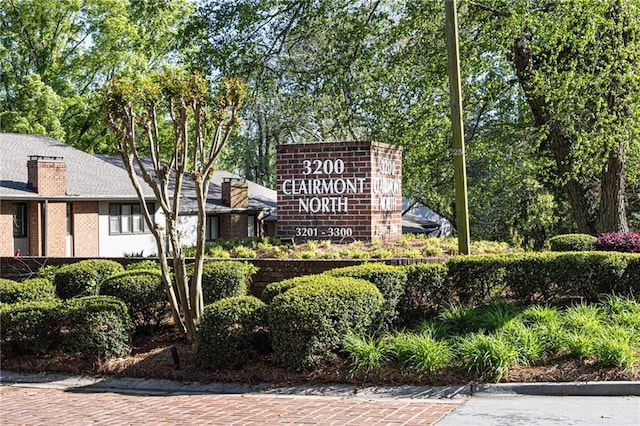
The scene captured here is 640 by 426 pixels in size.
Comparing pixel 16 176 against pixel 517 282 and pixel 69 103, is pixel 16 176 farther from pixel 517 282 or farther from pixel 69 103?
pixel 517 282

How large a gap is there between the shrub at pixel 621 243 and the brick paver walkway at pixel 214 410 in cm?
721

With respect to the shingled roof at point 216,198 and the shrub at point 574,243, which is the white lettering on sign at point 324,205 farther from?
the shingled roof at point 216,198

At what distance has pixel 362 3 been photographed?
2234 centimetres

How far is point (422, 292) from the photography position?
1102 centimetres

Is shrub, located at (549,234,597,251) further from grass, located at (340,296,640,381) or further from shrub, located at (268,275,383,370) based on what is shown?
shrub, located at (268,275,383,370)

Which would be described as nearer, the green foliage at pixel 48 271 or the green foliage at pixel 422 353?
the green foliage at pixel 422 353

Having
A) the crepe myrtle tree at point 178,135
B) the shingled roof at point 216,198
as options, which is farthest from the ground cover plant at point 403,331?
the shingled roof at point 216,198

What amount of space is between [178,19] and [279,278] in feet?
100

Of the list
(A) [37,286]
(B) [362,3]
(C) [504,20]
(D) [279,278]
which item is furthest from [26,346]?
(B) [362,3]

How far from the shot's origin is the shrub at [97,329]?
1024cm

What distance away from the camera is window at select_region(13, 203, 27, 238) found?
2703 centimetres

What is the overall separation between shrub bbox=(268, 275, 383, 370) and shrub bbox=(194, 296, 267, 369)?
0.35 meters

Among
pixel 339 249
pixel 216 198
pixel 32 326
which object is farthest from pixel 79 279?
pixel 216 198

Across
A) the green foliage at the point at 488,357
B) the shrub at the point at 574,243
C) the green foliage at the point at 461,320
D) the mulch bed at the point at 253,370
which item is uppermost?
the shrub at the point at 574,243
